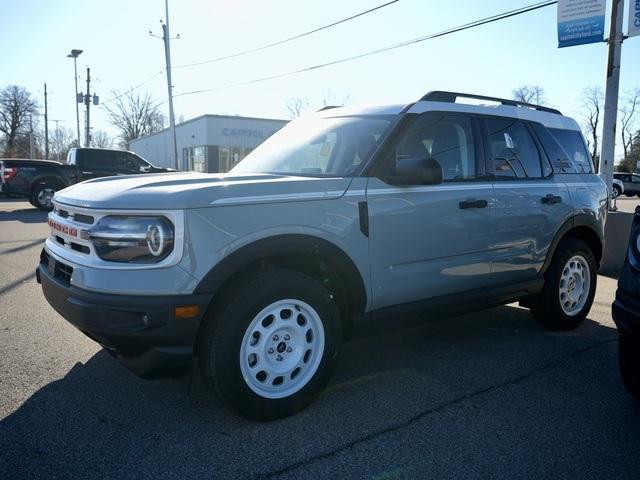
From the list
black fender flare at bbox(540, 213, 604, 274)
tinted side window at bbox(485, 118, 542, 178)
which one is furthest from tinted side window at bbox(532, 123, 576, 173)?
black fender flare at bbox(540, 213, 604, 274)

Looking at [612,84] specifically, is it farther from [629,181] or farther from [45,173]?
[629,181]

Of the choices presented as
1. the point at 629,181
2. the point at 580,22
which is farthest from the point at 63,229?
the point at 629,181

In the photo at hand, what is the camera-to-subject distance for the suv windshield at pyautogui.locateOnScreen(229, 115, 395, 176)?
3.67 meters

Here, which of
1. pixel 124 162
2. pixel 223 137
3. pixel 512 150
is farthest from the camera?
pixel 223 137

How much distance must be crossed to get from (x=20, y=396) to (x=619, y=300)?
365cm

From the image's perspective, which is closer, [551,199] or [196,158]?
[551,199]

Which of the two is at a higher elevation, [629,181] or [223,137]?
[223,137]

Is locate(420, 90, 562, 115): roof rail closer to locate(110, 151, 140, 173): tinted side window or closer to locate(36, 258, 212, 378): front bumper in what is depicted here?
locate(36, 258, 212, 378): front bumper

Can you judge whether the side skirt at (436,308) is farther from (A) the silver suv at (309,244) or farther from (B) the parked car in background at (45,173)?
(B) the parked car in background at (45,173)

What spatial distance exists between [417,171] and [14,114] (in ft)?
252

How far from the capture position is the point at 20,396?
10.7 feet

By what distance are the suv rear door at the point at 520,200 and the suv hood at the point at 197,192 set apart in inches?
62.5

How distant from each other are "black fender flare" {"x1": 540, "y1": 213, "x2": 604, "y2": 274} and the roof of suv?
90cm

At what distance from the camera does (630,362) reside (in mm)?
3305
